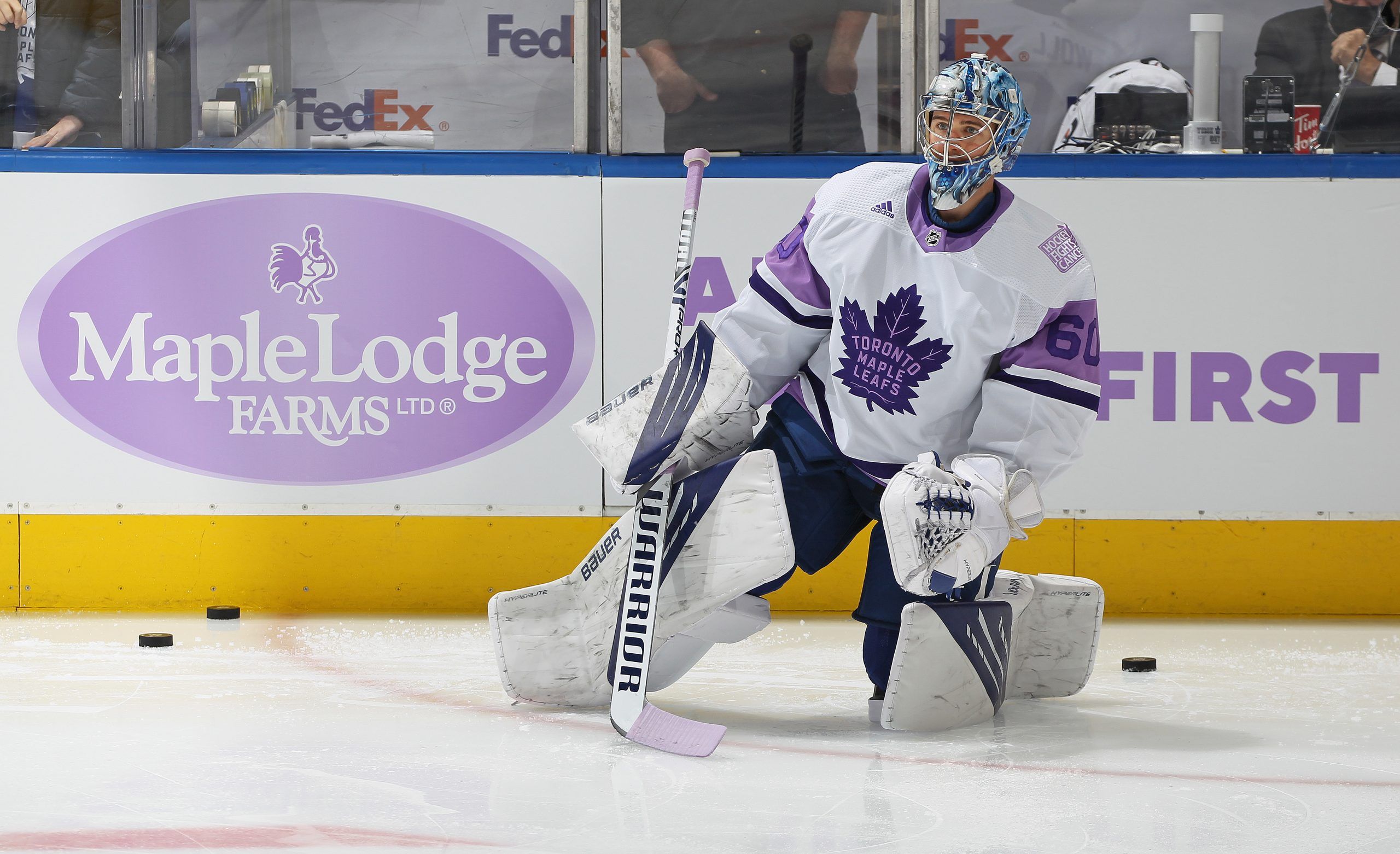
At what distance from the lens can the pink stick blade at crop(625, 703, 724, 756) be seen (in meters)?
2.32

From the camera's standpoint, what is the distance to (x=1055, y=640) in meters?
2.88

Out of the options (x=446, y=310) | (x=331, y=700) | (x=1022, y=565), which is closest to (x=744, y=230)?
(x=446, y=310)

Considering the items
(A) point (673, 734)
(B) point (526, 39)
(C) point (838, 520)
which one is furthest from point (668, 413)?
(B) point (526, 39)

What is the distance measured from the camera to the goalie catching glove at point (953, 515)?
232 cm

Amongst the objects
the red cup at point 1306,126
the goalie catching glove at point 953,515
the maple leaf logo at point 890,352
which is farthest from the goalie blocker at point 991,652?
the red cup at point 1306,126

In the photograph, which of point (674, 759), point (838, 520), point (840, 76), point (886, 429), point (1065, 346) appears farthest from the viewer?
point (840, 76)

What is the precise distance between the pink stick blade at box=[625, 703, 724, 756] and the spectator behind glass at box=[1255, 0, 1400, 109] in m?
2.61

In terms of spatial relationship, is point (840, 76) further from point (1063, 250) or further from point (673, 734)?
point (673, 734)

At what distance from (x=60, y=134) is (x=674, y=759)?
257 centimetres

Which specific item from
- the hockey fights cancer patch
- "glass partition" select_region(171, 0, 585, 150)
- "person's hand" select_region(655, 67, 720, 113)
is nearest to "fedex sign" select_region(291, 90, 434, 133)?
"glass partition" select_region(171, 0, 585, 150)

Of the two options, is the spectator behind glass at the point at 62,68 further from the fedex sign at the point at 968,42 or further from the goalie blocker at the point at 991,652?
the goalie blocker at the point at 991,652

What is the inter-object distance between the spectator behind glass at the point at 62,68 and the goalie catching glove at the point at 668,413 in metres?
2.04

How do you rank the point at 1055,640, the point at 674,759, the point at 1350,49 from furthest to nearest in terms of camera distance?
the point at 1350,49, the point at 1055,640, the point at 674,759

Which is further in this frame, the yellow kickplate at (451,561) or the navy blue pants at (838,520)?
the yellow kickplate at (451,561)
